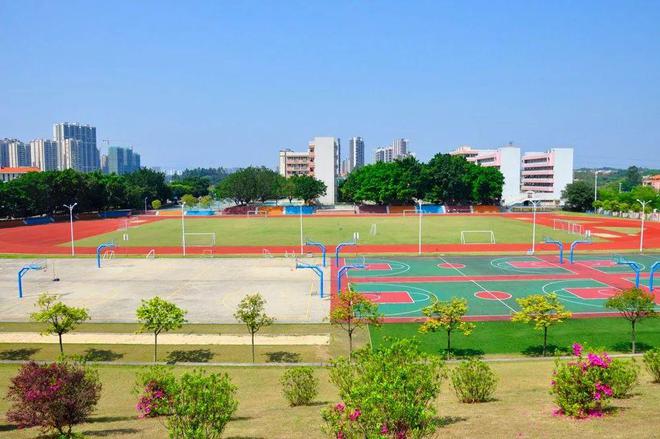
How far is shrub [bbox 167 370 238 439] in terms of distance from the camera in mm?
9086

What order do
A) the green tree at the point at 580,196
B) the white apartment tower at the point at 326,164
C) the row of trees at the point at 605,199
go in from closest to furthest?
1. the row of trees at the point at 605,199
2. the green tree at the point at 580,196
3. the white apartment tower at the point at 326,164

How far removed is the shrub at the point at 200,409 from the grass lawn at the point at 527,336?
14262mm

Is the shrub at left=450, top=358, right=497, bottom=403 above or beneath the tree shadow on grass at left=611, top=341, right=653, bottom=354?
above

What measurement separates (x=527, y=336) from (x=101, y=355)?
1846cm

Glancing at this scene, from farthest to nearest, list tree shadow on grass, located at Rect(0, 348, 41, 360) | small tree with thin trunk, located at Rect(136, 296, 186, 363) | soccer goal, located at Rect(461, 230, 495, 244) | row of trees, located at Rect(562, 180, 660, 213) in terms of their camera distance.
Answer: row of trees, located at Rect(562, 180, 660, 213), soccer goal, located at Rect(461, 230, 495, 244), tree shadow on grass, located at Rect(0, 348, 41, 360), small tree with thin trunk, located at Rect(136, 296, 186, 363)

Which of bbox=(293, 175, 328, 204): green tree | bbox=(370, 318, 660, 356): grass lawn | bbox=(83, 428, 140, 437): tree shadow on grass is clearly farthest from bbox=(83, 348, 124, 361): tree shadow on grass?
bbox=(293, 175, 328, 204): green tree

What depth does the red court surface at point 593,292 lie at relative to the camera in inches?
1229

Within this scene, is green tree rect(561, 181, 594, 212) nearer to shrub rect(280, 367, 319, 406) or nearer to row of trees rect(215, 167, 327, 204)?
row of trees rect(215, 167, 327, 204)

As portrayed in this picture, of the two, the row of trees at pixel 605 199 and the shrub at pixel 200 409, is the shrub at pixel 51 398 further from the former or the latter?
the row of trees at pixel 605 199

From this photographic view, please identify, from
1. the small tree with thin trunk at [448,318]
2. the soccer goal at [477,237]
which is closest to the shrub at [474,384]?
the small tree with thin trunk at [448,318]

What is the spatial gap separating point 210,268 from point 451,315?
25.3 m

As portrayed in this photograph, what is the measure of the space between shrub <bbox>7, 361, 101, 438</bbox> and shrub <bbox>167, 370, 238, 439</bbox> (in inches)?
124

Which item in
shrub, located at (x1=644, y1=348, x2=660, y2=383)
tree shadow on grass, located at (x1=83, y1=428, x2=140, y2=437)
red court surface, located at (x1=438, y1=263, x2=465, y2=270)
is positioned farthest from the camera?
red court surface, located at (x1=438, y1=263, x2=465, y2=270)

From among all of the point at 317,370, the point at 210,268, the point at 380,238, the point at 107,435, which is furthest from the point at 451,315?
the point at 380,238
